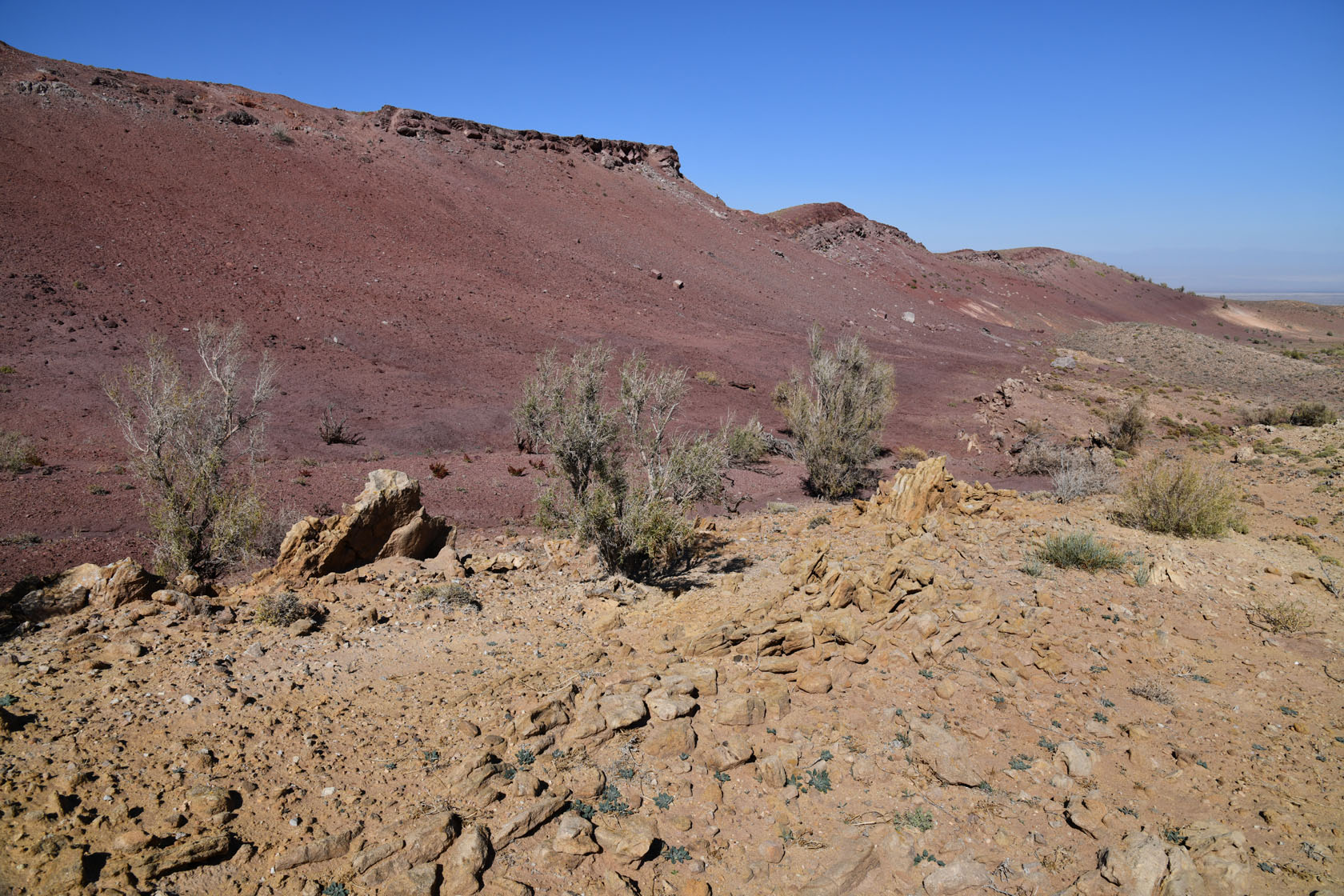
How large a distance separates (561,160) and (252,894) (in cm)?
6323

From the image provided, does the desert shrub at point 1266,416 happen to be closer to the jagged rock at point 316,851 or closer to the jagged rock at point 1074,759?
the jagged rock at point 1074,759

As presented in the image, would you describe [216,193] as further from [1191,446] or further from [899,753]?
[1191,446]

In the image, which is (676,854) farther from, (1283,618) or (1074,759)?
(1283,618)

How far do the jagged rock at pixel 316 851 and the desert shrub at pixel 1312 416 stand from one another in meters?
33.7

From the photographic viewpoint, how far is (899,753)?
587 centimetres

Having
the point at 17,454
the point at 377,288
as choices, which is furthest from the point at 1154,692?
the point at 377,288

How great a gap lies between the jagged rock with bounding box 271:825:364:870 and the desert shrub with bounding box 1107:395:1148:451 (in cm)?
2765

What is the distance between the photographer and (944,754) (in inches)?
224

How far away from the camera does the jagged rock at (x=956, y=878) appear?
15.1 ft

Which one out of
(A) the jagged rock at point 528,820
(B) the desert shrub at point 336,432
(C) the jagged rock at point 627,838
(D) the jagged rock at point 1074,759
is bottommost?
(D) the jagged rock at point 1074,759

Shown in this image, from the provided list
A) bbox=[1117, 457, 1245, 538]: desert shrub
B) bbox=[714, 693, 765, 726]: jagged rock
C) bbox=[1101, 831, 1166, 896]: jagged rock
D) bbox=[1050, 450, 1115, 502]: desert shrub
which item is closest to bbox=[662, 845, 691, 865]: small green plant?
bbox=[714, 693, 765, 726]: jagged rock

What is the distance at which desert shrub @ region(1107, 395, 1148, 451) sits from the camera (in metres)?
25.1

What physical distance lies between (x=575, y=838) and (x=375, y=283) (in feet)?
122

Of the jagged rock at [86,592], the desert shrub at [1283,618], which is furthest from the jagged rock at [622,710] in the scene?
the desert shrub at [1283,618]
